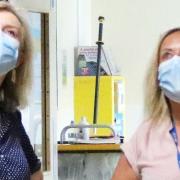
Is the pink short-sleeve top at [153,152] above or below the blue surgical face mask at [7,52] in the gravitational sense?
below

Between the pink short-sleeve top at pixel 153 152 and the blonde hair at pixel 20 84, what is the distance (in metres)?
0.35

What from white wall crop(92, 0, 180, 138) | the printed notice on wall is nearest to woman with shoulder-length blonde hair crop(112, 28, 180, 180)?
the printed notice on wall

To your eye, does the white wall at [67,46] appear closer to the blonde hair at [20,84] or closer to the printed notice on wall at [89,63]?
the printed notice on wall at [89,63]

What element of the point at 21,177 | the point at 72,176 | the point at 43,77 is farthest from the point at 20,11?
the point at 72,176

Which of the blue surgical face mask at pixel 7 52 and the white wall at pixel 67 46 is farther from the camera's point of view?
the white wall at pixel 67 46

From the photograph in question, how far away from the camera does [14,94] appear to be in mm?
1548

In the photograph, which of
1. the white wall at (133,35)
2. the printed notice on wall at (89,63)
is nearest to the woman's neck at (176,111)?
the printed notice on wall at (89,63)

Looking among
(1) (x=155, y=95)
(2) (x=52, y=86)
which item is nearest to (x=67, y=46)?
(2) (x=52, y=86)

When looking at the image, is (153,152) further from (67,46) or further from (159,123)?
(67,46)

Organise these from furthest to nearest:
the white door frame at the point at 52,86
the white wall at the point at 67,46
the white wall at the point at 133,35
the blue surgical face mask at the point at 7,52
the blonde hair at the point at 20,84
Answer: the white wall at the point at 133,35 → the white wall at the point at 67,46 → the white door frame at the point at 52,86 → the blonde hair at the point at 20,84 → the blue surgical face mask at the point at 7,52

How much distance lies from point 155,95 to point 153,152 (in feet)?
0.61

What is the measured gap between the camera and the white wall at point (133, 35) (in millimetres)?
5555

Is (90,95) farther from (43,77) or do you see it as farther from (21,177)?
(21,177)

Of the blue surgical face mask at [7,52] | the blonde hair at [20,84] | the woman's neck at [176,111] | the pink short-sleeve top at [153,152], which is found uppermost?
the blue surgical face mask at [7,52]
